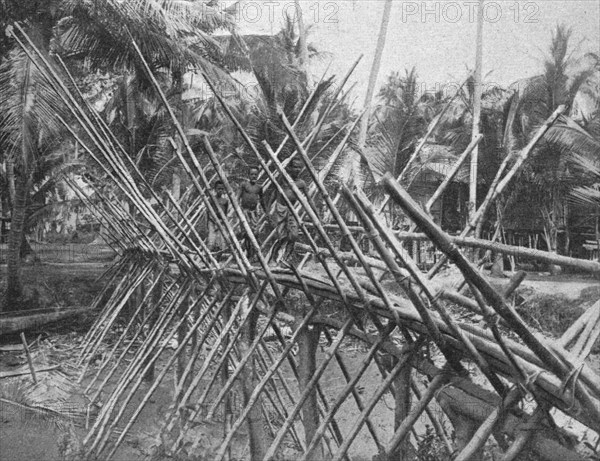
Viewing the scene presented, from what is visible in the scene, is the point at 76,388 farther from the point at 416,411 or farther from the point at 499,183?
the point at 499,183

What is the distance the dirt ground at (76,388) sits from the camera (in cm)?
721

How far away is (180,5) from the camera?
12.4 m

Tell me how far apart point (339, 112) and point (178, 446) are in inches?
523

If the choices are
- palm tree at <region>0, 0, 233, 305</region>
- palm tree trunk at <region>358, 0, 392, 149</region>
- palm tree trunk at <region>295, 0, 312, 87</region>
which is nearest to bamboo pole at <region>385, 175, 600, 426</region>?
palm tree at <region>0, 0, 233, 305</region>

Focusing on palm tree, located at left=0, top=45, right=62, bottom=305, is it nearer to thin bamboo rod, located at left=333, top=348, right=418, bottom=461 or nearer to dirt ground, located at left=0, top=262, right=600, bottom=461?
dirt ground, located at left=0, top=262, right=600, bottom=461

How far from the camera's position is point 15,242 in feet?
45.8

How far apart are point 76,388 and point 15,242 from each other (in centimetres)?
592

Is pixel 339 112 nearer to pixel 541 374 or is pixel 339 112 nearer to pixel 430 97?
pixel 430 97

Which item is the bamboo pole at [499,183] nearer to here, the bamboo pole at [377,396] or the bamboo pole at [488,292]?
the bamboo pole at [377,396]

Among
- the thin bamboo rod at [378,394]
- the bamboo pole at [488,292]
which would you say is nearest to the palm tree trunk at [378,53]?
the thin bamboo rod at [378,394]

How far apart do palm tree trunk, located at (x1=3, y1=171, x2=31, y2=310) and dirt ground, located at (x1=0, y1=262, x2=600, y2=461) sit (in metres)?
1.15

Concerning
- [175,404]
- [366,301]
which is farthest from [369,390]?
[366,301]

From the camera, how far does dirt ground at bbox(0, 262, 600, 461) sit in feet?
23.6

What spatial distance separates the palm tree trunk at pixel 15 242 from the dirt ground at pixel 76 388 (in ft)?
3.76
